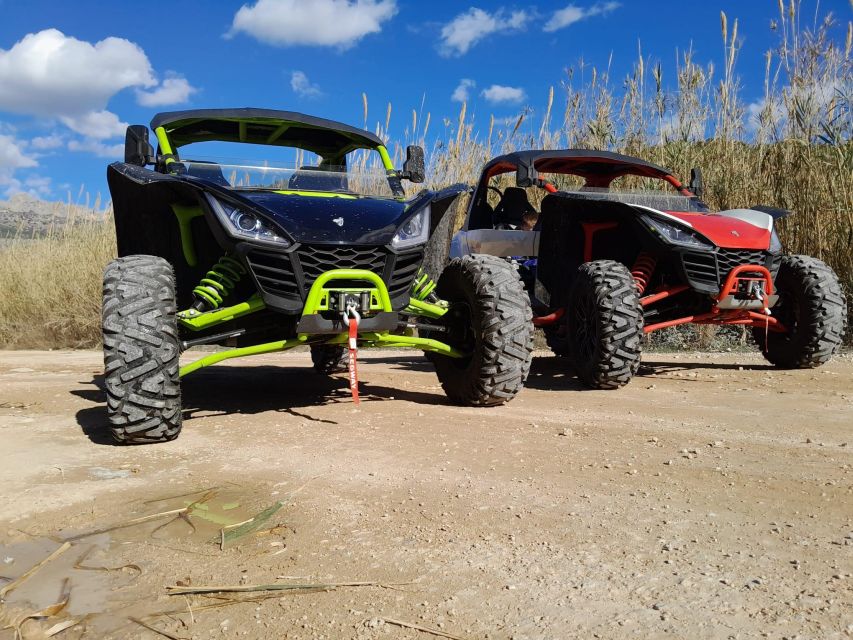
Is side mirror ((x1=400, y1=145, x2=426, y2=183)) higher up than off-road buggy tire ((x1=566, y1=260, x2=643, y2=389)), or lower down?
higher up

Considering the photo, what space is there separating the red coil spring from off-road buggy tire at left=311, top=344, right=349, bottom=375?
2.38 m

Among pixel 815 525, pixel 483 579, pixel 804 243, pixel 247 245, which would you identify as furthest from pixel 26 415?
pixel 804 243

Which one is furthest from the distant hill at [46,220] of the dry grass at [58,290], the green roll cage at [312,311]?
the green roll cage at [312,311]

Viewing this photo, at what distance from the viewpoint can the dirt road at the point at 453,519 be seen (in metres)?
1.86

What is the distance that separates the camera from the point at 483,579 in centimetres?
205

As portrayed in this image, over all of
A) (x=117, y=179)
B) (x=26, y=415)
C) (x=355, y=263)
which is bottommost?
(x=26, y=415)

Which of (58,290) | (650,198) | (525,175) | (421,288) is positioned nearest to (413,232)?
(421,288)

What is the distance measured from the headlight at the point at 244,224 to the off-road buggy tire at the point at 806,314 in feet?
13.8

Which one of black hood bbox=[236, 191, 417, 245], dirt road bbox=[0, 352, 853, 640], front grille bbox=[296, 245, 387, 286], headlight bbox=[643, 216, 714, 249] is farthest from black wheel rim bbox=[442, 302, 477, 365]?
headlight bbox=[643, 216, 714, 249]

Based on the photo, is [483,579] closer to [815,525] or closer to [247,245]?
[815,525]

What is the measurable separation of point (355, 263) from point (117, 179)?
160 centimetres

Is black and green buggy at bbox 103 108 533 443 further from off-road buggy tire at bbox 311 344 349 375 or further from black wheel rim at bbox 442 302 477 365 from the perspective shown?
off-road buggy tire at bbox 311 344 349 375

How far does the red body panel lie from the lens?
5566 mm

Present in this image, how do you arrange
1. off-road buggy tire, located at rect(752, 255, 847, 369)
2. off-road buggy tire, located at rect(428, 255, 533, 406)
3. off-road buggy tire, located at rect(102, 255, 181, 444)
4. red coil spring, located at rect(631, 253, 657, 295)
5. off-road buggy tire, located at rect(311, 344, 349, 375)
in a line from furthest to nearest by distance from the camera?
1. off-road buggy tire, located at rect(311, 344, 349, 375)
2. off-road buggy tire, located at rect(752, 255, 847, 369)
3. red coil spring, located at rect(631, 253, 657, 295)
4. off-road buggy tire, located at rect(428, 255, 533, 406)
5. off-road buggy tire, located at rect(102, 255, 181, 444)
